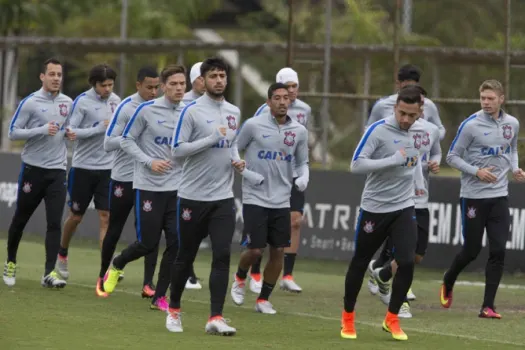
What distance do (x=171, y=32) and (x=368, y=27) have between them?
7.27 metres

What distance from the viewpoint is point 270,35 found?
53156mm

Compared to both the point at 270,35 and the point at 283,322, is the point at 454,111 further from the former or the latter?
the point at 270,35

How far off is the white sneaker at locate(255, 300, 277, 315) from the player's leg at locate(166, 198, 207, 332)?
1884mm

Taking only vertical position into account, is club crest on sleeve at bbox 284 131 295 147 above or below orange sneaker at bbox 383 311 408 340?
above

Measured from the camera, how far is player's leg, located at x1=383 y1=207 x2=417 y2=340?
1159 centimetres

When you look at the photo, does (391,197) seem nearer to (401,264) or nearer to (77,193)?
(401,264)

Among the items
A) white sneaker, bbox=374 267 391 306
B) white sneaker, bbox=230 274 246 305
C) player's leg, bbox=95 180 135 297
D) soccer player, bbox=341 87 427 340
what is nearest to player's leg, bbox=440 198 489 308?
white sneaker, bbox=374 267 391 306

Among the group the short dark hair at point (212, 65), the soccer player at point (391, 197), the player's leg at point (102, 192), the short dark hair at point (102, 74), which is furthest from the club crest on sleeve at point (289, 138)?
the player's leg at point (102, 192)

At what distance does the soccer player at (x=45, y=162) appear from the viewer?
1464cm

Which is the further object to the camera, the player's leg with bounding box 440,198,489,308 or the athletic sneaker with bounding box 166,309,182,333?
the player's leg with bounding box 440,198,489,308

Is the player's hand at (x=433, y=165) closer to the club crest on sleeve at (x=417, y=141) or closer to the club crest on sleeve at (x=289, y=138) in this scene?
the club crest on sleeve at (x=289, y=138)

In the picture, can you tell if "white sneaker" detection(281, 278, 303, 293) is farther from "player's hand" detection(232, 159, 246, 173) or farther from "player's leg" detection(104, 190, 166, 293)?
"player's hand" detection(232, 159, 246, 173)

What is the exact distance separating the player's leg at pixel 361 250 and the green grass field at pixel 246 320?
198 millimetres

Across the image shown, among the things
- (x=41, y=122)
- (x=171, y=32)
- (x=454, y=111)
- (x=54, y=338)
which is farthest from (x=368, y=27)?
(x=54, y=338)
